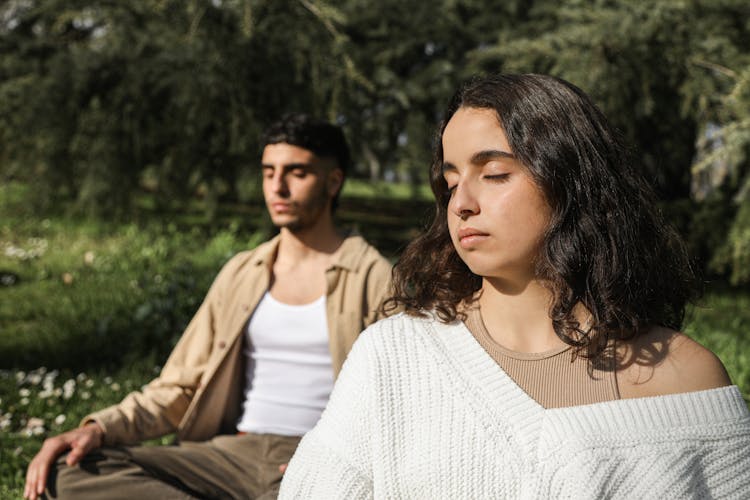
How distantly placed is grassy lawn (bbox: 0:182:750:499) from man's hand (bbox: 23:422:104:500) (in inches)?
26.2

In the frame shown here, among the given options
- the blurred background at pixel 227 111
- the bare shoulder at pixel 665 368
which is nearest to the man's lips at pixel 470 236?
the bare shoulder at pixel 665 368

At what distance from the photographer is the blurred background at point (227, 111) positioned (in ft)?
15.4

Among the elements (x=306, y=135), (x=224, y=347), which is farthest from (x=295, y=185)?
(x=224, y=347)

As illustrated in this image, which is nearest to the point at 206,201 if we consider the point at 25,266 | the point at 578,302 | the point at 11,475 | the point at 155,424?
the point at 25,266

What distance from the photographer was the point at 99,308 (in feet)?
18.3

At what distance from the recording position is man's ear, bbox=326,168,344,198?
128 inches

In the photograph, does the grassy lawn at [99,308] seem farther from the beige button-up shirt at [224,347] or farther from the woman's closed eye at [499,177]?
the woman's closed eye at [499,177]

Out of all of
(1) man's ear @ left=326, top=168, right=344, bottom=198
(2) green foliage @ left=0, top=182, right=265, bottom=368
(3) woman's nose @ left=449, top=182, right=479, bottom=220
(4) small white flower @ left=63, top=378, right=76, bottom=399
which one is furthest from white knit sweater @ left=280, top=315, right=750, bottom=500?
(2) green foliage @ left=0, top=182, right=265, bottom=368

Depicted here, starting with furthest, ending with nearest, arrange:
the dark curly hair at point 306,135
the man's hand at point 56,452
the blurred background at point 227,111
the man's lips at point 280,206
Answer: the blurred background at point 227,111 < the dark curly hair at point 306,135 < the man's lips at point 280,206 < the man's hand at point 56,452

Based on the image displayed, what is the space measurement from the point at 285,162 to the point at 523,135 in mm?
1716

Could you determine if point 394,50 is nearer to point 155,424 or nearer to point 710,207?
point 710,207

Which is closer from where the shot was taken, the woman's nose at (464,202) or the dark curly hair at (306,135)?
the woman's nose at (464,202)

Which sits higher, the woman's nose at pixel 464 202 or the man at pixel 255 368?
the woman's nose at pixel 464 202

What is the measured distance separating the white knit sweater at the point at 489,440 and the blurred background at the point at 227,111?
8.72 feet
